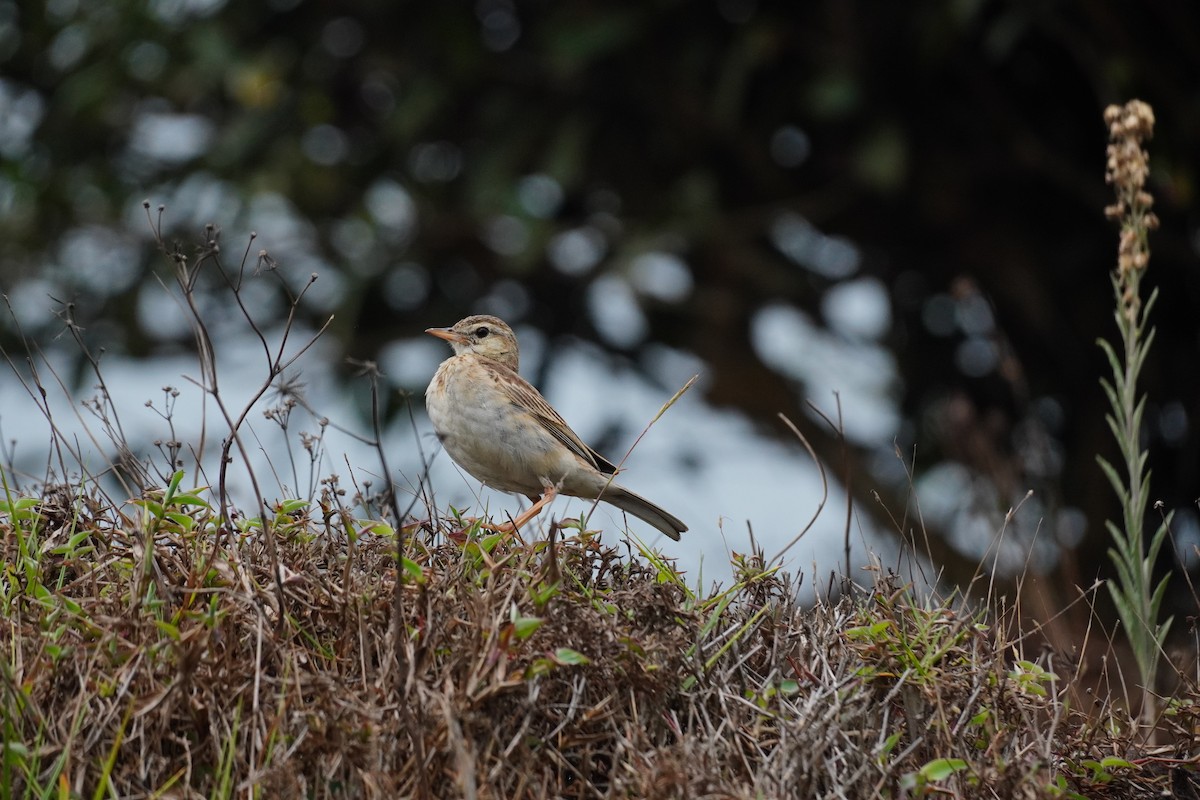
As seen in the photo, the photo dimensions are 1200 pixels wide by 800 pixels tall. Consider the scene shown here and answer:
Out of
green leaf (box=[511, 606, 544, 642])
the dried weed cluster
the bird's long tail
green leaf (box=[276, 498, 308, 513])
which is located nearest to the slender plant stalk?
the dried weed cluster

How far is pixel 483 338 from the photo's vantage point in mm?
6645

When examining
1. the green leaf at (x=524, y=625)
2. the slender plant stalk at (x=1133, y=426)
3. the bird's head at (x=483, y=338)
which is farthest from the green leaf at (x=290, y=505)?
the bird's head at (x=483, y=338)

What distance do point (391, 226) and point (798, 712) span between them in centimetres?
763

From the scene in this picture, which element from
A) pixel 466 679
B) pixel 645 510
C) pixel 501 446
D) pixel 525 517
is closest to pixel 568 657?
pixel 466 679

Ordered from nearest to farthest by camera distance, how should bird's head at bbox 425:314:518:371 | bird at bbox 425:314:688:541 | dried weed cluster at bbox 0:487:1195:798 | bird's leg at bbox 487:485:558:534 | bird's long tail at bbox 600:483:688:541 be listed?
dried weed cluster at bbox 0:487:1195:798 → bird's leg at bbox 487:485:558:534 → bird's long tail at bbox 600:483:688:541 → bird at bbox 425:314:688:541 → bird's head at bbox 425:314:518:371

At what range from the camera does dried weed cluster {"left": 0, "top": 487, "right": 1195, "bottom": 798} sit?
10.5 feet

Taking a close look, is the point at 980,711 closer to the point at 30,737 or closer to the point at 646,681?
the point at 646,681

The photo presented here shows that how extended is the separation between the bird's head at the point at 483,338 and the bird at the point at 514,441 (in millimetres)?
539

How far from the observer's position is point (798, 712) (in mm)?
3459

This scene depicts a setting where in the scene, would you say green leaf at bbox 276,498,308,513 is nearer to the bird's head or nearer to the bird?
the bird

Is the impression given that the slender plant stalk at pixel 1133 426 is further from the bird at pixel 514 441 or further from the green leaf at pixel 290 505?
the green leaf at pixel 290 505

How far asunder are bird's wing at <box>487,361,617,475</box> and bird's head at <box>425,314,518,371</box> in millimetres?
598

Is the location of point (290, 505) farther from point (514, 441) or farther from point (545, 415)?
point (545, 415)

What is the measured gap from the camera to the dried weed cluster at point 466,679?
321 centimetres
